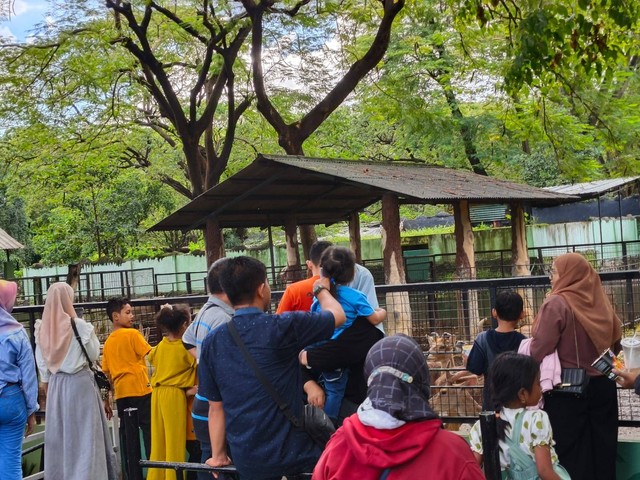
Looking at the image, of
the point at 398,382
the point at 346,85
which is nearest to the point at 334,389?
the point at 398,382

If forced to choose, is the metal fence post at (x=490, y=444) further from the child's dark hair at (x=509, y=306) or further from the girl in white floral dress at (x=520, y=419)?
the child's dark hair at (x=509, y=306)

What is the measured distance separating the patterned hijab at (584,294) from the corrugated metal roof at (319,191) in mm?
9207

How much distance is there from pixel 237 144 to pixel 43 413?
22.8 meters

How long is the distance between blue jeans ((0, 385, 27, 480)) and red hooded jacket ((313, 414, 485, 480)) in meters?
3.83

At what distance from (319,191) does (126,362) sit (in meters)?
10.9

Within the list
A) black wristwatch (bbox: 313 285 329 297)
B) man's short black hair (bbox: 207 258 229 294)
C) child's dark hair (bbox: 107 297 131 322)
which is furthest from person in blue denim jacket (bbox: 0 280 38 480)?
black wristwatch (bbox: 313 285 329 297)

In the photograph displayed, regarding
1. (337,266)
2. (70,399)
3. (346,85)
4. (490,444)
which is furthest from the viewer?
(346,85)

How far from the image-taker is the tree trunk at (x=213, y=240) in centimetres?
1692

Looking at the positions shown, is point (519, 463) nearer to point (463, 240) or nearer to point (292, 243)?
point (463, 240)

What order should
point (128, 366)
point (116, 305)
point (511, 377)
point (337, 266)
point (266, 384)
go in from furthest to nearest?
point (116, 305), point (128, 366), point (337, 266), point (511, 377), point (266, 384)

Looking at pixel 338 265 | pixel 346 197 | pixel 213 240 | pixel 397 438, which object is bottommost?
pixel 397 438

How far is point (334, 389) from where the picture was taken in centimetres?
441

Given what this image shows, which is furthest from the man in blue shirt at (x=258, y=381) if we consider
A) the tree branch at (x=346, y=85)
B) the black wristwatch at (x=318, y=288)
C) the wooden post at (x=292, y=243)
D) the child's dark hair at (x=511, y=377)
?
the tree branch at (x=346, y=85)

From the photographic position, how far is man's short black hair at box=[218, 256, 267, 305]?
3752mm
